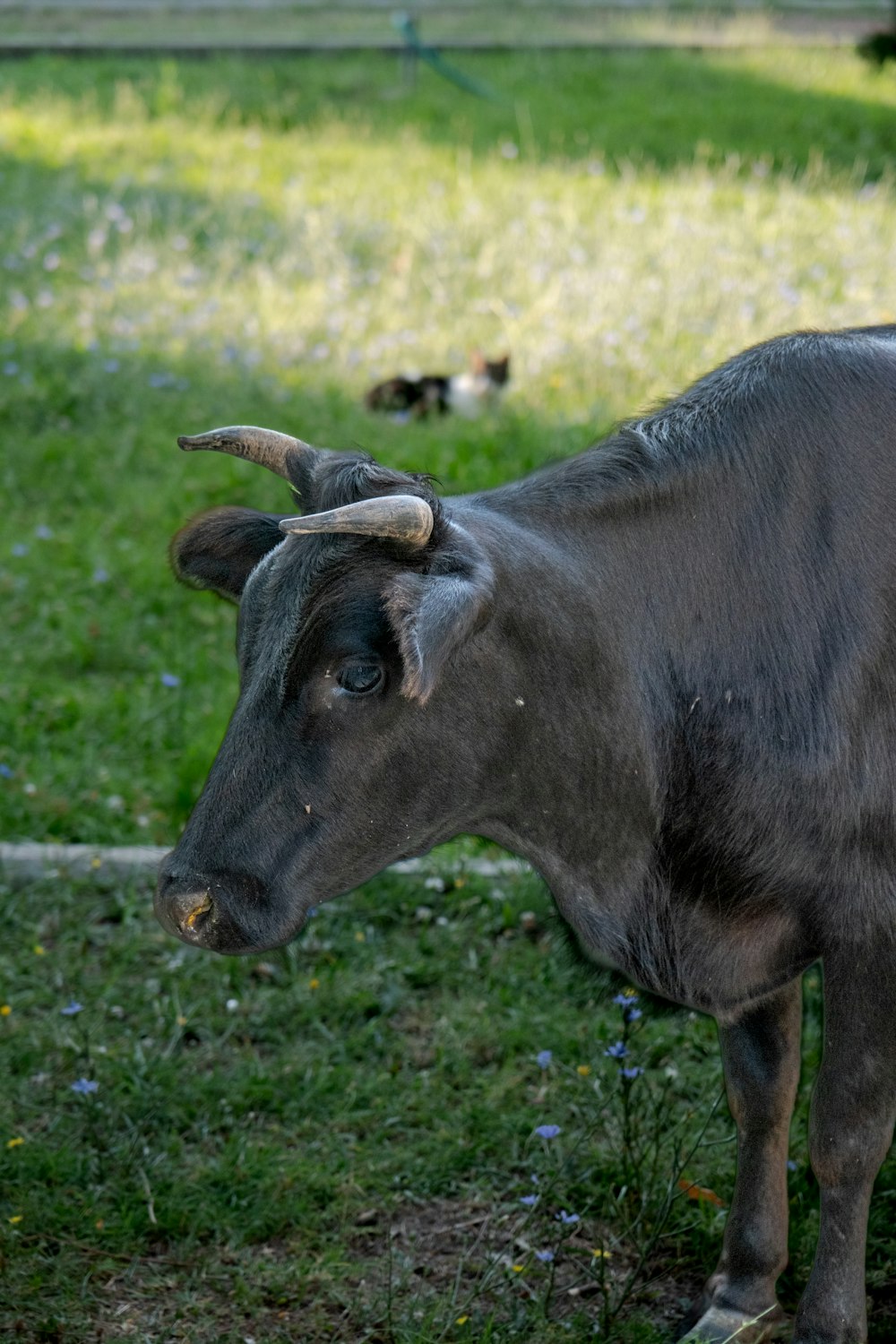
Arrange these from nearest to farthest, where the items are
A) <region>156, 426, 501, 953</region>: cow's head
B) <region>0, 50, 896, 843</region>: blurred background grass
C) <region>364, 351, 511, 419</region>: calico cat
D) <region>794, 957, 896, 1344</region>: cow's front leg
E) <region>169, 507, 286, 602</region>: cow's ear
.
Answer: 1. <region>156, 426, 501, 953</region>: cow's head
2. <region>794, 957, 896, 1344</region>: cow's front leg
3. <region>169, 507, 286, 602</region>: cow's ear
4. <region>0, 50, 896, 843</region>: blurred background grass
5. <region>364, 351, 511, 419</region>: calico cat

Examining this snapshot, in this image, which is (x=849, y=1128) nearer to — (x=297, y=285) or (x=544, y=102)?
(x=297, y=285)

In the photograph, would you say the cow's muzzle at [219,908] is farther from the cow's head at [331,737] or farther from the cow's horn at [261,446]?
the cow's horn at [261,446]

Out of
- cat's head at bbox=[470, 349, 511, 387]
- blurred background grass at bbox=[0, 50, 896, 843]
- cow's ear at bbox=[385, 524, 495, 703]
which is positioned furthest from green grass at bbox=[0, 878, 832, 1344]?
cat's head at bbox=[470, 349, 511, 387]

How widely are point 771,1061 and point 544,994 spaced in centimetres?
119

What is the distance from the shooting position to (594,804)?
3.07 metres

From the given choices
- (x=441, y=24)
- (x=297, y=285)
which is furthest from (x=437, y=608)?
(x=441, y=24)

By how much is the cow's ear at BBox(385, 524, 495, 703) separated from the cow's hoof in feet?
5.31

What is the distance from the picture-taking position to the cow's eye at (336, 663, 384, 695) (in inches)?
110

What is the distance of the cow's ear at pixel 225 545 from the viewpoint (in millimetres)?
3223

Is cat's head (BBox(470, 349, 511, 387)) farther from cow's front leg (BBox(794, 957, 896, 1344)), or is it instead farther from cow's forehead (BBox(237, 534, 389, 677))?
cow's front leg (BBox(794, 957, 896, 1344))

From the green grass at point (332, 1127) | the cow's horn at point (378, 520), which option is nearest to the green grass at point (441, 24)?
the green grass at point (332, 1127)

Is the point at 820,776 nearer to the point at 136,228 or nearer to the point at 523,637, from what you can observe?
the point at 523,637

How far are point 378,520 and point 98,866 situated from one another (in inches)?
107

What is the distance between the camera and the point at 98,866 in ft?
16.5
